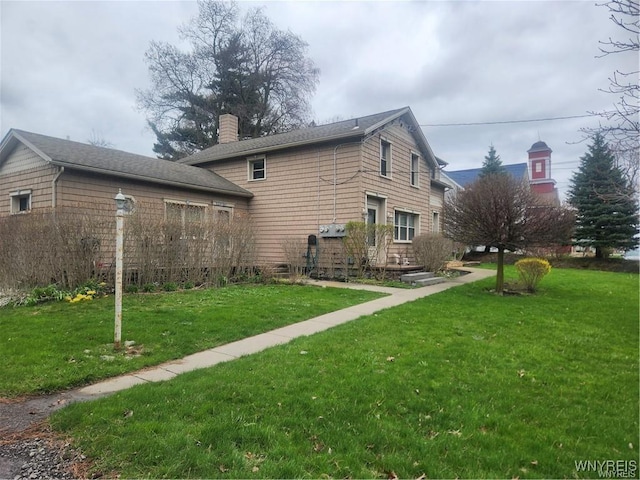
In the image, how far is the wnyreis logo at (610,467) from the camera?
2.32m

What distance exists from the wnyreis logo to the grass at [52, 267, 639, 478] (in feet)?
0.14

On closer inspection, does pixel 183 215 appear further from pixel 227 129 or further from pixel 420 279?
pixel 227 129

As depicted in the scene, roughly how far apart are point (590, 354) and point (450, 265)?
1414cm

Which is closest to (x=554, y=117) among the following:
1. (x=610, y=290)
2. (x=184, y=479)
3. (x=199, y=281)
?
(x=610, y=290)

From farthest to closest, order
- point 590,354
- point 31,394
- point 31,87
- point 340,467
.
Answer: point 31,87 → point 590,354 → point 31,394 → point 340,467

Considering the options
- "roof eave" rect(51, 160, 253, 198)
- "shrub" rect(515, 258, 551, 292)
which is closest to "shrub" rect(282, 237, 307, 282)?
"roof eave" rect(51, 160, 253, 198)

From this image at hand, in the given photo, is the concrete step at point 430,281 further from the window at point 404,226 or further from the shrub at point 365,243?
the window at point 404,226

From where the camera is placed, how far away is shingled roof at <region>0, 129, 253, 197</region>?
1055 centimetres

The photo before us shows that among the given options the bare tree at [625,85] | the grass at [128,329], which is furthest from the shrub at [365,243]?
the bare tree at [625,85]

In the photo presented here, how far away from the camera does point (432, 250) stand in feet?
45.3

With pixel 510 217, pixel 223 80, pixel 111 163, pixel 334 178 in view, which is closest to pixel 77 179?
pixel 111 163

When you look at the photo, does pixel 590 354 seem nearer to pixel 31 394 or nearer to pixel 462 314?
pixel 462 314

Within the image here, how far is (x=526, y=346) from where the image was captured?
5.01 meters

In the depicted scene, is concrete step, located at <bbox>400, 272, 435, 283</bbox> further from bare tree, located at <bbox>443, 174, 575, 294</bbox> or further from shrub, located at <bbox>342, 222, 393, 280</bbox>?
bare tree, located at <bbox>443, 174, 575, 294</bbox>
